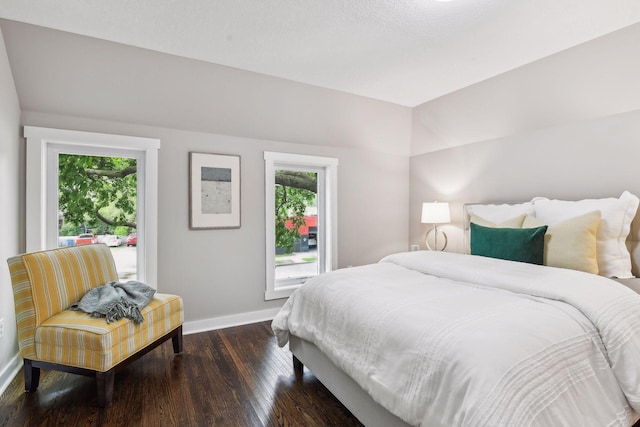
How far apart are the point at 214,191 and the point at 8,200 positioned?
56.7 inches

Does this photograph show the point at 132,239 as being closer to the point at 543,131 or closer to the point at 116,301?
the point at 116,301

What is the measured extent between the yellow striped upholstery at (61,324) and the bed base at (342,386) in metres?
1.05

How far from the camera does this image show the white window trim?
246cm

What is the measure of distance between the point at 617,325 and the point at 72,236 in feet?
11.9

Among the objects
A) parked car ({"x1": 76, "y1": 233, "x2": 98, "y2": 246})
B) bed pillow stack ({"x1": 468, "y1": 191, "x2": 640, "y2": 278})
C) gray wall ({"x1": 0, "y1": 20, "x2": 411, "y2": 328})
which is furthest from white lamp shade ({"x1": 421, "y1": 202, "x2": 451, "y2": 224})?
parked car ({"x1": 76, "y1": 233, "x2": 98, "y2": 246})

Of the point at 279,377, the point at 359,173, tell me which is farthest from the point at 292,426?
the point at 359,173

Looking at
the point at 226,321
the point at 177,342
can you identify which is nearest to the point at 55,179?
the point at 177,342

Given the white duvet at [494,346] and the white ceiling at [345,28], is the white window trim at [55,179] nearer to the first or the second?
the white ceiling at [345,28]

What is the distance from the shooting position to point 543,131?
2.91 meters

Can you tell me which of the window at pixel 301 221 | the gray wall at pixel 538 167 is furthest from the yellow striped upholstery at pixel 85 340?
the gray wall at pixel 538 167

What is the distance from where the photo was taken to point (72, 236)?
2760mm

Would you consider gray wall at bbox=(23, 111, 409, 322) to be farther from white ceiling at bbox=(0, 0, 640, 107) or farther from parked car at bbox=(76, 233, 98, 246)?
white ceiling at bbox=(0, 0, 640, 107)

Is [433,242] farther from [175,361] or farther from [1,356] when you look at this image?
[1,356]

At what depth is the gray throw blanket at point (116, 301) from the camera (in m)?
2.06
